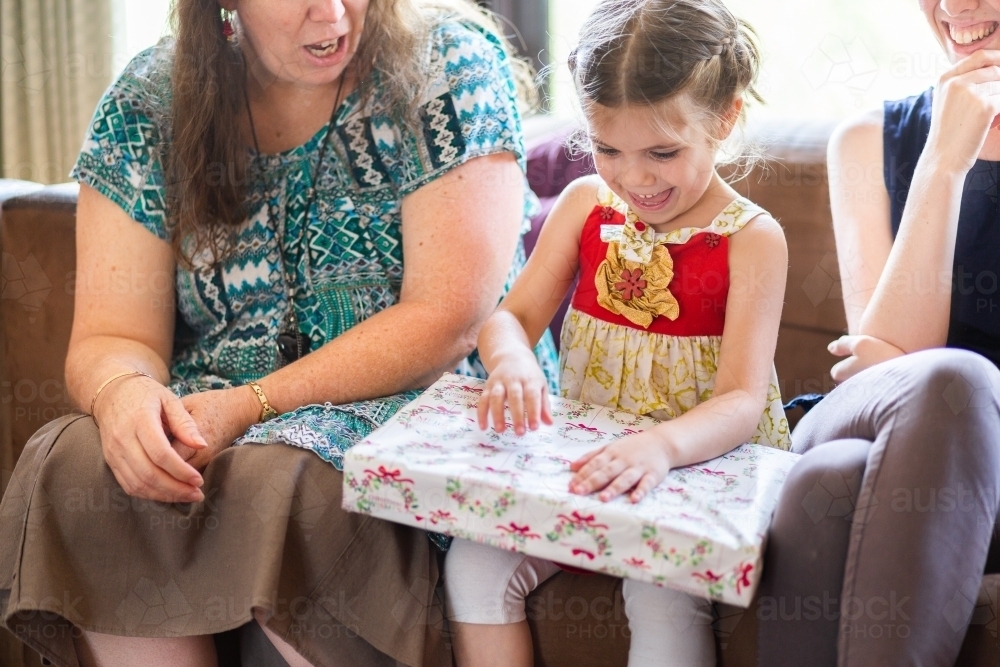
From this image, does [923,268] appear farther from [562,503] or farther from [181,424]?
[181,424]

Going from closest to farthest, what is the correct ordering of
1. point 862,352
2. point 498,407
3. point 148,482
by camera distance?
point 498,407 → point 148,482 → point 862,352

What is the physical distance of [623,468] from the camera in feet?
3.53

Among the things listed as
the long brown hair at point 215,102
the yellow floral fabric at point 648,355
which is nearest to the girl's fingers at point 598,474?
the yellow floral fabric at point 648,355

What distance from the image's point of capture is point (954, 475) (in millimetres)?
1032

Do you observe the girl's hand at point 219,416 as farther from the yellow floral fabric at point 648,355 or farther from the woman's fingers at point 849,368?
the woman's fingers at point 849,368

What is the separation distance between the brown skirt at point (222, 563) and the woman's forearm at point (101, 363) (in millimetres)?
146

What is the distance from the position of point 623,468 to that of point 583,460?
0.05 meters

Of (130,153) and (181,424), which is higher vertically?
(130,153)

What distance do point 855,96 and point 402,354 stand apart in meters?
1.30

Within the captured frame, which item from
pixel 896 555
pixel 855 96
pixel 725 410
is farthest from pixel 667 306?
pixel 855 96

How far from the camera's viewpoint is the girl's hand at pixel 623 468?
105 cm

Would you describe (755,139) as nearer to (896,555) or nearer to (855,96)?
(855,96)

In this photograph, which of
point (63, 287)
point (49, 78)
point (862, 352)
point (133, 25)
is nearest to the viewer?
point (862, 352)

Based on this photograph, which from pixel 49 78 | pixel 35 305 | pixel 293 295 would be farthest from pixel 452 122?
pixel 49 78
